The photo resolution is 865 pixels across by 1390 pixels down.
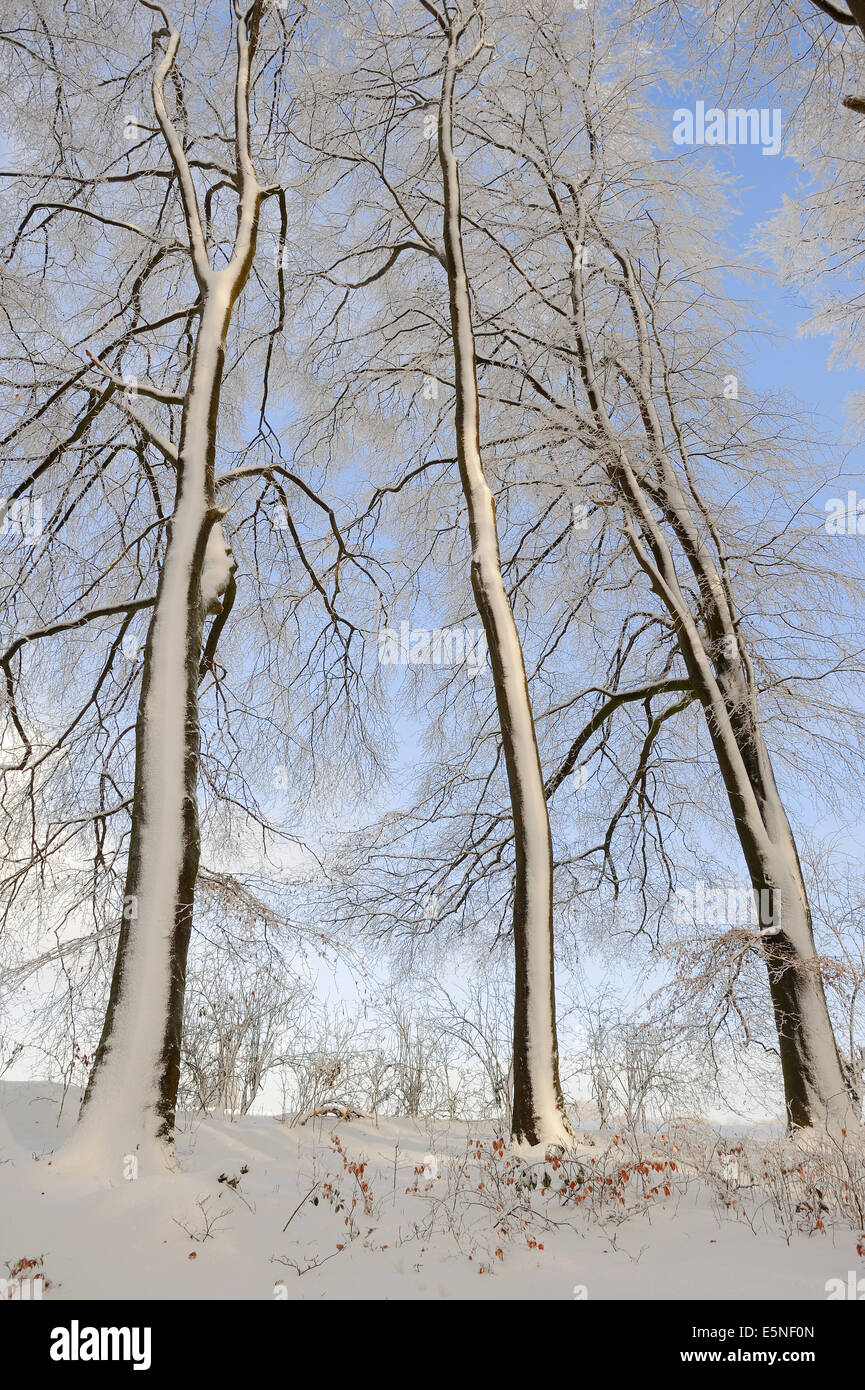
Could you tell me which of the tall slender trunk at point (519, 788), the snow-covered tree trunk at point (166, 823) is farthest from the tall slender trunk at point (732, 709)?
the snow-covered tree trunk at point (166, 823)

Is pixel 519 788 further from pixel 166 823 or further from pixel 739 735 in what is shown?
pixel 739 735

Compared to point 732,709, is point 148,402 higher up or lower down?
higher up

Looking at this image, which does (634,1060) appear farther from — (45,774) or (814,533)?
(45,774)

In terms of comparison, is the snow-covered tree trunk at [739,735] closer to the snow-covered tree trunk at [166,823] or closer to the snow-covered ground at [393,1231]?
the snow-covered ground at [393,1231]

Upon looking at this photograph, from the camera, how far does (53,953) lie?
19.9ft

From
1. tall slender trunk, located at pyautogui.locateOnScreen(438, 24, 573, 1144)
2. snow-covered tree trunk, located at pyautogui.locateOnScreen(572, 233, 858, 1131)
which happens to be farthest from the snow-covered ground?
snow-covered tree trunk, located at pyautogui.locateOnScreen(572, 233, 858, 1131)

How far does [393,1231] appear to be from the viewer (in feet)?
13.9

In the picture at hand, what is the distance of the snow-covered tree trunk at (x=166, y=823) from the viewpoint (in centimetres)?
484

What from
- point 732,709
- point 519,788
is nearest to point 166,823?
point 519,788

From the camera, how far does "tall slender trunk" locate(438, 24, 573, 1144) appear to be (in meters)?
5.93

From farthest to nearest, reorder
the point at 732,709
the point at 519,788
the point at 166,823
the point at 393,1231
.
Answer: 1. the point at 732,709
2. the point at 519,788
3. the point at 166,823
4. the point at 393,1231

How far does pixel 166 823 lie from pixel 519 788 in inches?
103

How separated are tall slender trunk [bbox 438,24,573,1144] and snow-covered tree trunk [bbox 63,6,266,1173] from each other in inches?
83.3

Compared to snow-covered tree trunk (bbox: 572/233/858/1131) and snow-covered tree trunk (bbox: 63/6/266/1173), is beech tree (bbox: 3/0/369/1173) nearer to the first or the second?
snow-covered tree trunk (bbox: 63/6/266/1173)
